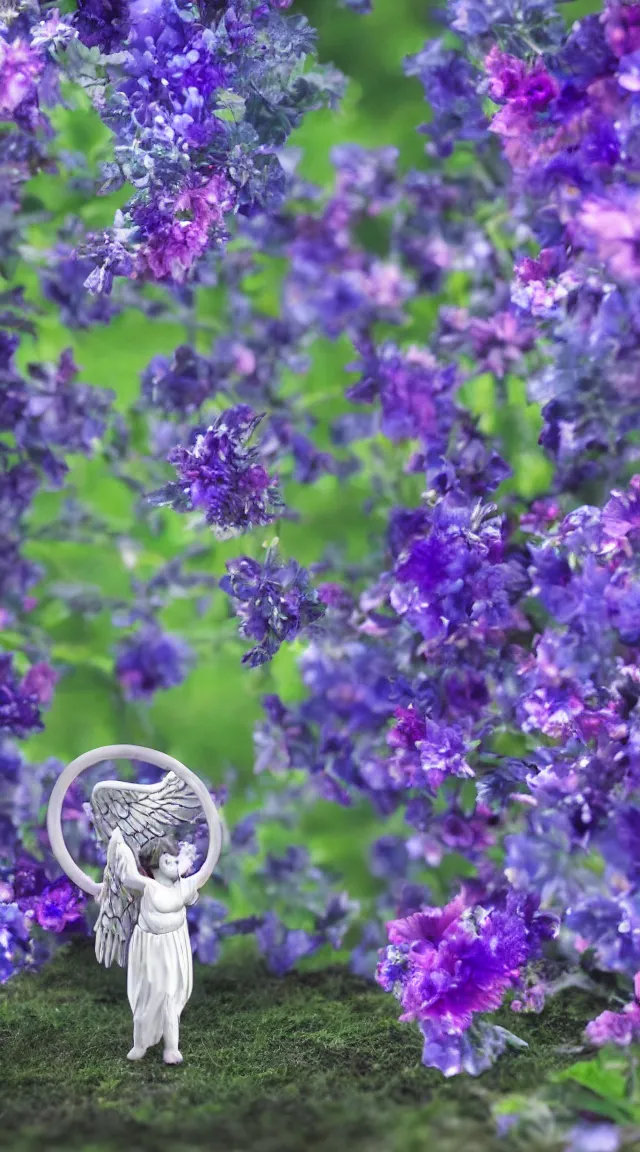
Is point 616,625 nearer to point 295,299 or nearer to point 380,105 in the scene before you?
point 295,299

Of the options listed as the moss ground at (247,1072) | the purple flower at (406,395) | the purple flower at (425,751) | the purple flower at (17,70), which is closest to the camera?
the moss ground at (247,1072)

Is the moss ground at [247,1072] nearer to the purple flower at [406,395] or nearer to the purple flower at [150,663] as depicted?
the purple flower at [150,663]

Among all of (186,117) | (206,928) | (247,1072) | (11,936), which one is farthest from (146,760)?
(186,117)

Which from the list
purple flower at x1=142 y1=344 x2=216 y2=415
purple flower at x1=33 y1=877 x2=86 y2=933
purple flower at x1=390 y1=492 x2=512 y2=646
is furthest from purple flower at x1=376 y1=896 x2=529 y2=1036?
purple flower at x1=142 y1=344 x2=216 y2=415

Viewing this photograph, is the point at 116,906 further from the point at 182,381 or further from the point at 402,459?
the point at 402,459

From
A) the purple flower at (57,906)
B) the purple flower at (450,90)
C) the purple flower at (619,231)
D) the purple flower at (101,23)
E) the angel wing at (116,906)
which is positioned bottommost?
the angel wing at (116,906)

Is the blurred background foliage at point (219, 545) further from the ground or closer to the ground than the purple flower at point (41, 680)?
further from the ground

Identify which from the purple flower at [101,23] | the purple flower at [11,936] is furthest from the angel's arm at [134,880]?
the purple flower at [101,23]
